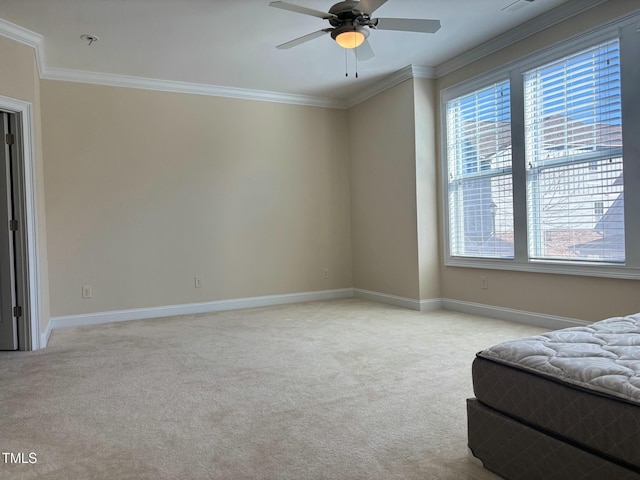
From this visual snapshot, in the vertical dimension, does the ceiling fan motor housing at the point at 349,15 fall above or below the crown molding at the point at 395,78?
below

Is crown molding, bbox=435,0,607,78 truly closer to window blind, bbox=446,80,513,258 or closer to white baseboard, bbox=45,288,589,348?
window blind, bbox=446,80,513,258

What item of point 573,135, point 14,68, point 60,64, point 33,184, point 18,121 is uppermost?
point 60,64

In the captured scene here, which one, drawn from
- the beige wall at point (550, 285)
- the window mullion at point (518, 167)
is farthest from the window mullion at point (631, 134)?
the window mullion at point (518, 167)

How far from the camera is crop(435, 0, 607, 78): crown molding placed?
12.4 feet

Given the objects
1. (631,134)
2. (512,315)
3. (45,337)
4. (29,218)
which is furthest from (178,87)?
(631,134)

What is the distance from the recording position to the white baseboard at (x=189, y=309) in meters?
4.93

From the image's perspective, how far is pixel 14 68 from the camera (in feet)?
12.6

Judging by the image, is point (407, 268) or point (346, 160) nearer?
point (407, 268)

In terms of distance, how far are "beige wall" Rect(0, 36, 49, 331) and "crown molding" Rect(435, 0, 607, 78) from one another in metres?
4.11

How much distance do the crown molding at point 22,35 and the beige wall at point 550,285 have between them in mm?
4084

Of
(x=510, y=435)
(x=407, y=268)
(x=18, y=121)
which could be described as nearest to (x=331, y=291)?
(x=407, y=268)

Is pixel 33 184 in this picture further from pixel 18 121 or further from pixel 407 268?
pixel 407 268

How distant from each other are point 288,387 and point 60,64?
4165 mm

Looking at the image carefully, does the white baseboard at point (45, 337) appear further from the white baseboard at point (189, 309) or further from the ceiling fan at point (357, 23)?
the ceiling fan at point (357, 23)
